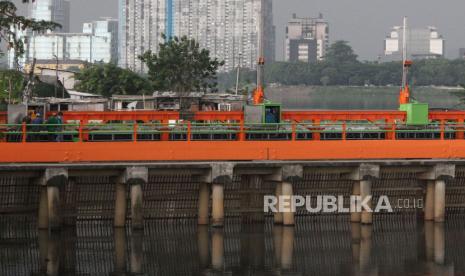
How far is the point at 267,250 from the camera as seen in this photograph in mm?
45125

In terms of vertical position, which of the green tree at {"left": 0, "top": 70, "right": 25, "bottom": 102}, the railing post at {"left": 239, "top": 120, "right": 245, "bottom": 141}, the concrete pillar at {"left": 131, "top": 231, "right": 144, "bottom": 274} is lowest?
the concrete pillar at {"left": 131, "top": 231, "right": 144, "bottom": 274}

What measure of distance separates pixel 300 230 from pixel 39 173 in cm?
1095

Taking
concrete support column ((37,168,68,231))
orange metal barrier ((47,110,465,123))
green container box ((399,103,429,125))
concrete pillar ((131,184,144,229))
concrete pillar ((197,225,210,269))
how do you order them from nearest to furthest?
concrete pillar ((197,225,210,269)) < concrete support column ((37,168,68,231)) < concrete pillar ((131,184,144,229)) < green container box ((399,103,429,125)) < orange metal barrier ((47,110,465,123))

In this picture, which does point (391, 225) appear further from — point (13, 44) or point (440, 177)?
point (13, 44)

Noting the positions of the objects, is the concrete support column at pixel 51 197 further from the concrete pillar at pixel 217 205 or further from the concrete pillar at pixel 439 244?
the concrete pillar at pixel 439 244

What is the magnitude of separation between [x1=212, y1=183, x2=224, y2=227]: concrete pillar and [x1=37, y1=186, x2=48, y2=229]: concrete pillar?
639 cm

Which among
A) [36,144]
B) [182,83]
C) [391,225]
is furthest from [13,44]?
[182,83]

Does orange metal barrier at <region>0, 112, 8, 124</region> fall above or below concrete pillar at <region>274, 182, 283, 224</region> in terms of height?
above

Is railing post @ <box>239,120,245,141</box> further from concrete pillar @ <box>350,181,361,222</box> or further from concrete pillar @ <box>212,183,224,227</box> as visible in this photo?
concrete pillar @ <box>350,181,361,222</box>

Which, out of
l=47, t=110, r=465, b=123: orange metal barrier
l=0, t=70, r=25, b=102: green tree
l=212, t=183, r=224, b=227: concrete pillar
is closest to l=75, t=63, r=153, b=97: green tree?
l=0, t=70, r=25, b=102: green tree

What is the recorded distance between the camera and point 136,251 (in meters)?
44.4

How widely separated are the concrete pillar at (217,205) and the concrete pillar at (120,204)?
3412 millimetres

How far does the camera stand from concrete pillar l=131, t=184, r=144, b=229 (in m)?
45.6

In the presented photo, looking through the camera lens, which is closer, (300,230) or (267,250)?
(267,250)
